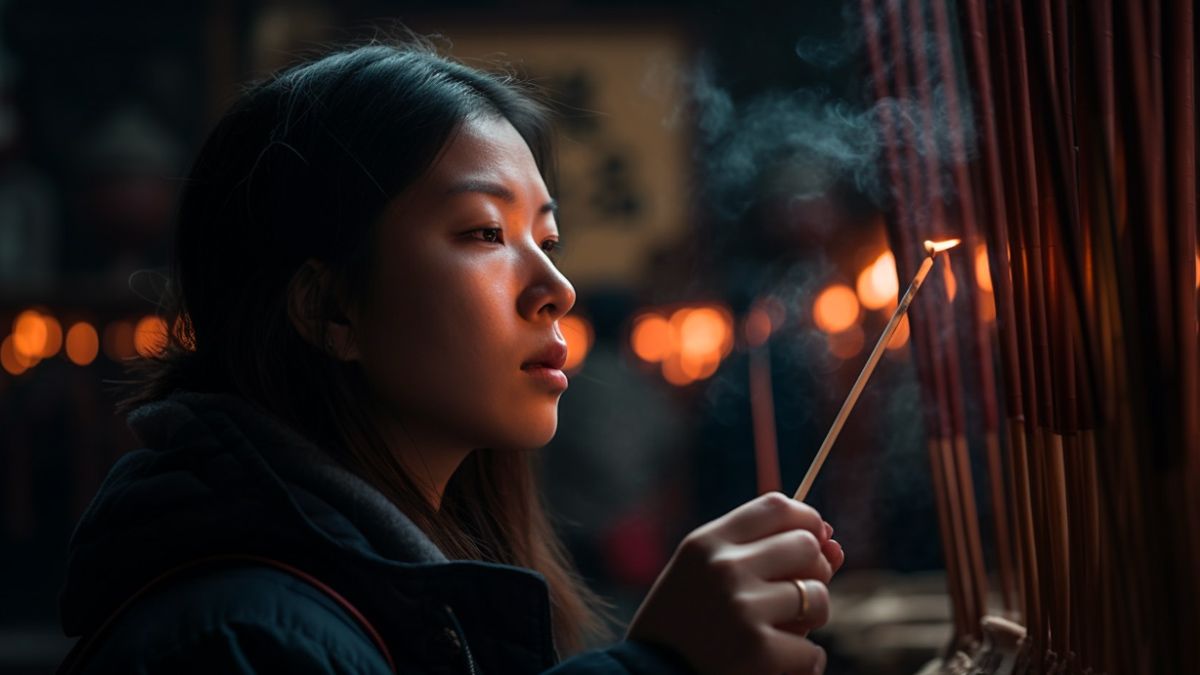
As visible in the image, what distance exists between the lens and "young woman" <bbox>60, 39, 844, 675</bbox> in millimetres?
914

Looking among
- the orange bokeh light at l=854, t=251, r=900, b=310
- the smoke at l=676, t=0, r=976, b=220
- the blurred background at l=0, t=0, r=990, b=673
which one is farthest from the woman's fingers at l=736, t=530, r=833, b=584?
the blurred background at l=0, t=0, r=990, b=673

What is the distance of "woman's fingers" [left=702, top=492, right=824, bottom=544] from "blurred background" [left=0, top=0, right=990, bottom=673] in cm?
487

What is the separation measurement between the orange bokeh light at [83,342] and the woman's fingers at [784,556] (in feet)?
18.7

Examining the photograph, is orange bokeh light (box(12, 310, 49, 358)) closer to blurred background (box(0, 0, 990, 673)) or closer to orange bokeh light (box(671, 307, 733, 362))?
blurred background (box(0, 0, 990, 673))

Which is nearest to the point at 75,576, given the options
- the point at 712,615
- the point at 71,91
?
the point at 712,615

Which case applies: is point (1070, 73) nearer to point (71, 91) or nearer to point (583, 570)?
point (583, 570)

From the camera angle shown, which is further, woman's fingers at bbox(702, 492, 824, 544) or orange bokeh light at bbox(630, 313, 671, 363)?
orange bokeh light at bbox(630, 313, 671, 363)

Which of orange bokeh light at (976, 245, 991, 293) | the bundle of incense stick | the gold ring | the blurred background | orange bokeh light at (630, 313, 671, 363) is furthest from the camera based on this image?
orange bokeh light at (630, 313, 671, 363)

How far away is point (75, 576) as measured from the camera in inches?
41.3

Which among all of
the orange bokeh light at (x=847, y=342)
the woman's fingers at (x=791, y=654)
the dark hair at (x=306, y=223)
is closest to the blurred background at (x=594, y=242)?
the orange bokeh light at (x=847, y=342)

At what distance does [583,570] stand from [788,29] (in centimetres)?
300


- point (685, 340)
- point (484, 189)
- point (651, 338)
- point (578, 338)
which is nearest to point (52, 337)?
point (578, 338)

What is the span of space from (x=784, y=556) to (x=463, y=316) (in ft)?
1.35

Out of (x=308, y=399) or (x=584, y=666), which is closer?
(x=584, y=666)
